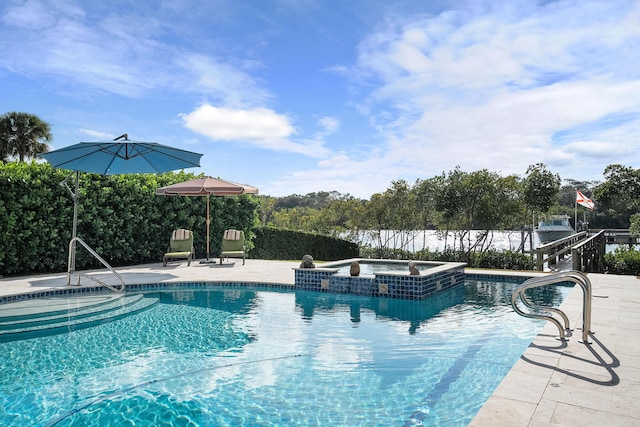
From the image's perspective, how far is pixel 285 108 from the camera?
16828 millimetres

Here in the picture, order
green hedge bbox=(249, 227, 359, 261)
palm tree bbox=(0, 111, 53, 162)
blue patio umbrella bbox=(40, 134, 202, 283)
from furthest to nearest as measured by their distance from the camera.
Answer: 1. palm tree bbox=(0, 111, 53, 162)
2. green hedge bbox=(249, 227, 359, 261)
3. blue patio umbrella bbox=(40, 134, 202, 283)

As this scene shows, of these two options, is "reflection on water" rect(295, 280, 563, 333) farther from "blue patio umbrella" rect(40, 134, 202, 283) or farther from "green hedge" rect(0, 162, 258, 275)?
"green hedge" rect(0, 162, 258, 275)

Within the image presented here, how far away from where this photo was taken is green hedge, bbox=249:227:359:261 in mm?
17375

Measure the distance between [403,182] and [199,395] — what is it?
14667mm

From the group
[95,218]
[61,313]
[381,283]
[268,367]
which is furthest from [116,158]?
[268,367]

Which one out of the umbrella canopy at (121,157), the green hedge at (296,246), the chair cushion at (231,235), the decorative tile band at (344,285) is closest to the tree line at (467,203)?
the green hedge at (296,246)

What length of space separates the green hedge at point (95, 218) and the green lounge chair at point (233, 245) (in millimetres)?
1411

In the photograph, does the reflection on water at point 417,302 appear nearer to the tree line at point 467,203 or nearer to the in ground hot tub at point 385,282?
the in ground hot tub at point 385,282

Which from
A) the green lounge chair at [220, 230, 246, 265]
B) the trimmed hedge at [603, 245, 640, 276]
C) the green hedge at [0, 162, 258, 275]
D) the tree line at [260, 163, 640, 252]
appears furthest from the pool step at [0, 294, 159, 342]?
the trimmed hedge at [603, 245, 640, 276]

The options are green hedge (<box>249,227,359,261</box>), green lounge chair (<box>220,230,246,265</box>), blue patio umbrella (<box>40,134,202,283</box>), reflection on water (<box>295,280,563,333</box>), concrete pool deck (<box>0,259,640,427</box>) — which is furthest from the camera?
green hedge (<box>249,227,359,261</box>)

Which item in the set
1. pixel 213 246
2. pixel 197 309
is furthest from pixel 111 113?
pixel 197 309

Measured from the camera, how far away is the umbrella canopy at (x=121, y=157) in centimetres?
857

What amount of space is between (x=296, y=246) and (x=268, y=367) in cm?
1327

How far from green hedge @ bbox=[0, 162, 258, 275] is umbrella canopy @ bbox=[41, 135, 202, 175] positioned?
5.60 feet
